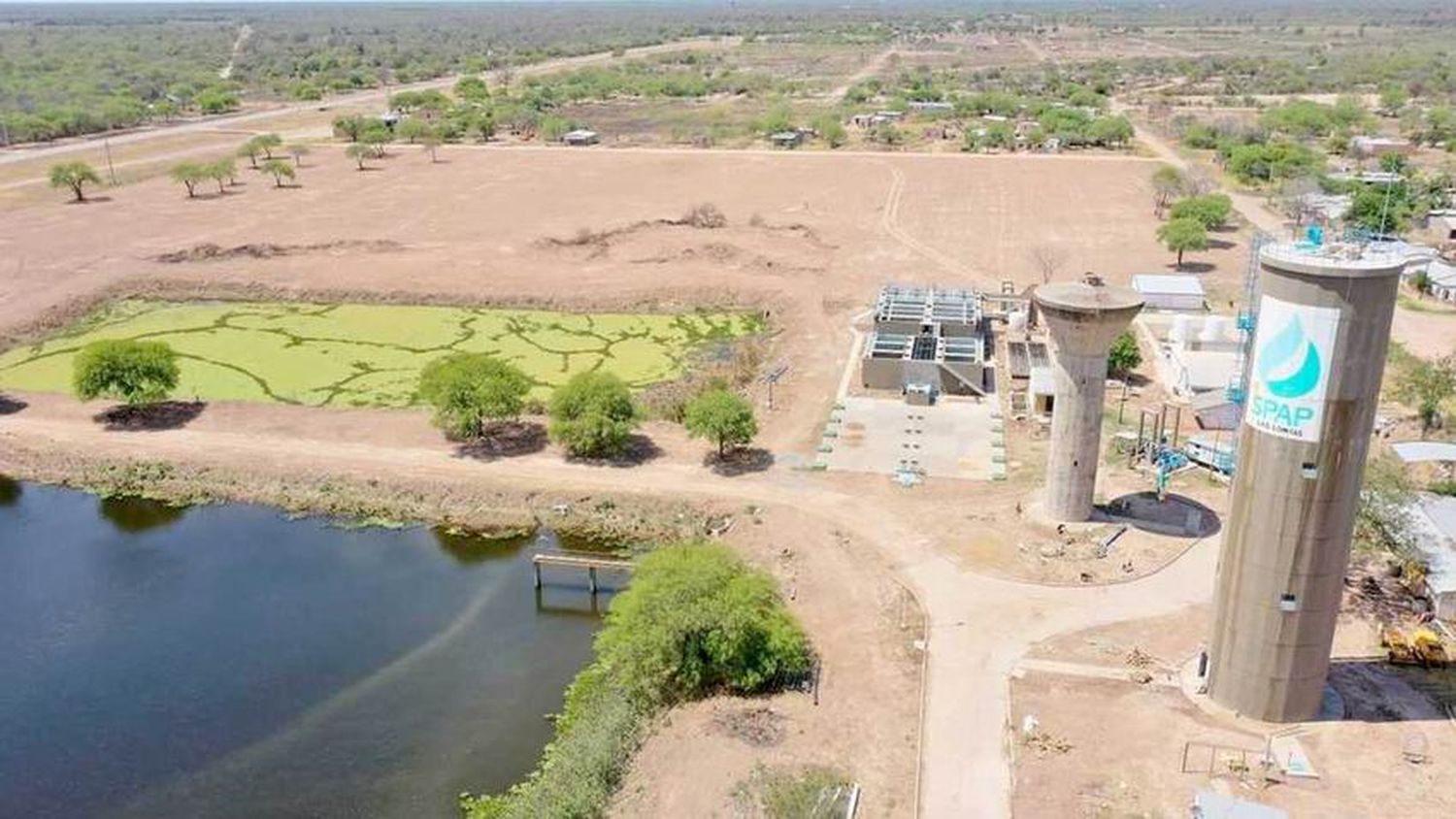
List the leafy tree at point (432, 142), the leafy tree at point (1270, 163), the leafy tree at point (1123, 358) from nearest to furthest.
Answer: the leafy tree at point (1123, 358) → the leafy tree at point (1270, 163) → the leafy tree at point (432, 142)

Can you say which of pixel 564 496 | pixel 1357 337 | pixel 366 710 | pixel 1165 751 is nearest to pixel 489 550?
pixel 564 496

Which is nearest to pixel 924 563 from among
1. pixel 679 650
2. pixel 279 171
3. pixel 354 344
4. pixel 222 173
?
pixel 679 650

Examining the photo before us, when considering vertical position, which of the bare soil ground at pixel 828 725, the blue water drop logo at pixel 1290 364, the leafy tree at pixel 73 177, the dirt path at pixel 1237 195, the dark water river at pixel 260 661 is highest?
the blue water drop logo at pixel 1290 364

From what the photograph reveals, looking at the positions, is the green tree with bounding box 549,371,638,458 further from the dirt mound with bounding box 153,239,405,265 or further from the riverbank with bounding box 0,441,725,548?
the dirt mound with bounding box 153,239,405,265

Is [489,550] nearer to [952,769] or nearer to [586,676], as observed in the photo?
[586,676]

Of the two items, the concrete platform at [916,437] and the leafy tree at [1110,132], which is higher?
the leafy tree at [1110,132]

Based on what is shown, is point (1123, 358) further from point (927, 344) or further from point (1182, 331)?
point (927, 344)

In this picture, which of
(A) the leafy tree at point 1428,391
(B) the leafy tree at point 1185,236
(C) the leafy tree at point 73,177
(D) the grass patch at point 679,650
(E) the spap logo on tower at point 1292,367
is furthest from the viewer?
(C) the leafy tree at point 73,177

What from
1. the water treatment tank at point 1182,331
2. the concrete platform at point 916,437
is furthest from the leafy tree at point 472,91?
the water treatment tank at point 1182,331

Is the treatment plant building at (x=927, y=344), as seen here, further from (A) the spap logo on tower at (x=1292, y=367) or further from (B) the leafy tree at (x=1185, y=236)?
(A) the spap logo on tower at (x=1292, y=367)
